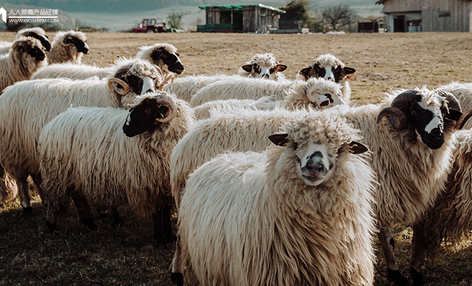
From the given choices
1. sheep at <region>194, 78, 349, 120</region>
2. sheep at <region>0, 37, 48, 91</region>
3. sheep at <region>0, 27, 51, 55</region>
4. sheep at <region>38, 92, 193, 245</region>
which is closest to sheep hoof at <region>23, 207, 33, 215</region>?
sheep at <region>38, 92, 193, 245</region>

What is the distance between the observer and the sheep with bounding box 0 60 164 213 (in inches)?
231

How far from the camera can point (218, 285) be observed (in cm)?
293

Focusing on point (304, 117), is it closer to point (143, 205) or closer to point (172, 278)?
point (172, 278)

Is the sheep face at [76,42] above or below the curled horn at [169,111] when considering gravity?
above

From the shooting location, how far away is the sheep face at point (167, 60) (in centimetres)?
782

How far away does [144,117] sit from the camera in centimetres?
454

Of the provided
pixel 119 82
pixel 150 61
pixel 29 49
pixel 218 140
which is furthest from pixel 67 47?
pixel 218 140

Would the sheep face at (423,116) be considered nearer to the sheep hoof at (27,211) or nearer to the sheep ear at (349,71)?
the sheep ear at (349,71)

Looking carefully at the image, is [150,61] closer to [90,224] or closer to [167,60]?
[167,60]

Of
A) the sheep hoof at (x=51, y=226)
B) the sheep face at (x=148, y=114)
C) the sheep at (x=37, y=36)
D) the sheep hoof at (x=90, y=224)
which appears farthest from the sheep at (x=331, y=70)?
the sheep at (x=37, y=36)

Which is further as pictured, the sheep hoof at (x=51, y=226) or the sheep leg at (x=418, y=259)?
the sheep hoof at (x=51, y=226)

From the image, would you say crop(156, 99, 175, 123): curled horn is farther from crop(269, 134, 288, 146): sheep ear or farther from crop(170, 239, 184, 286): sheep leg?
crop(269, 134, 288, 146): sheep ear

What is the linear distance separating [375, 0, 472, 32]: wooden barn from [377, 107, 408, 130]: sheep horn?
36.7m

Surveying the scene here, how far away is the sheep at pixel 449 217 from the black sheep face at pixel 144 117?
2.92 m
